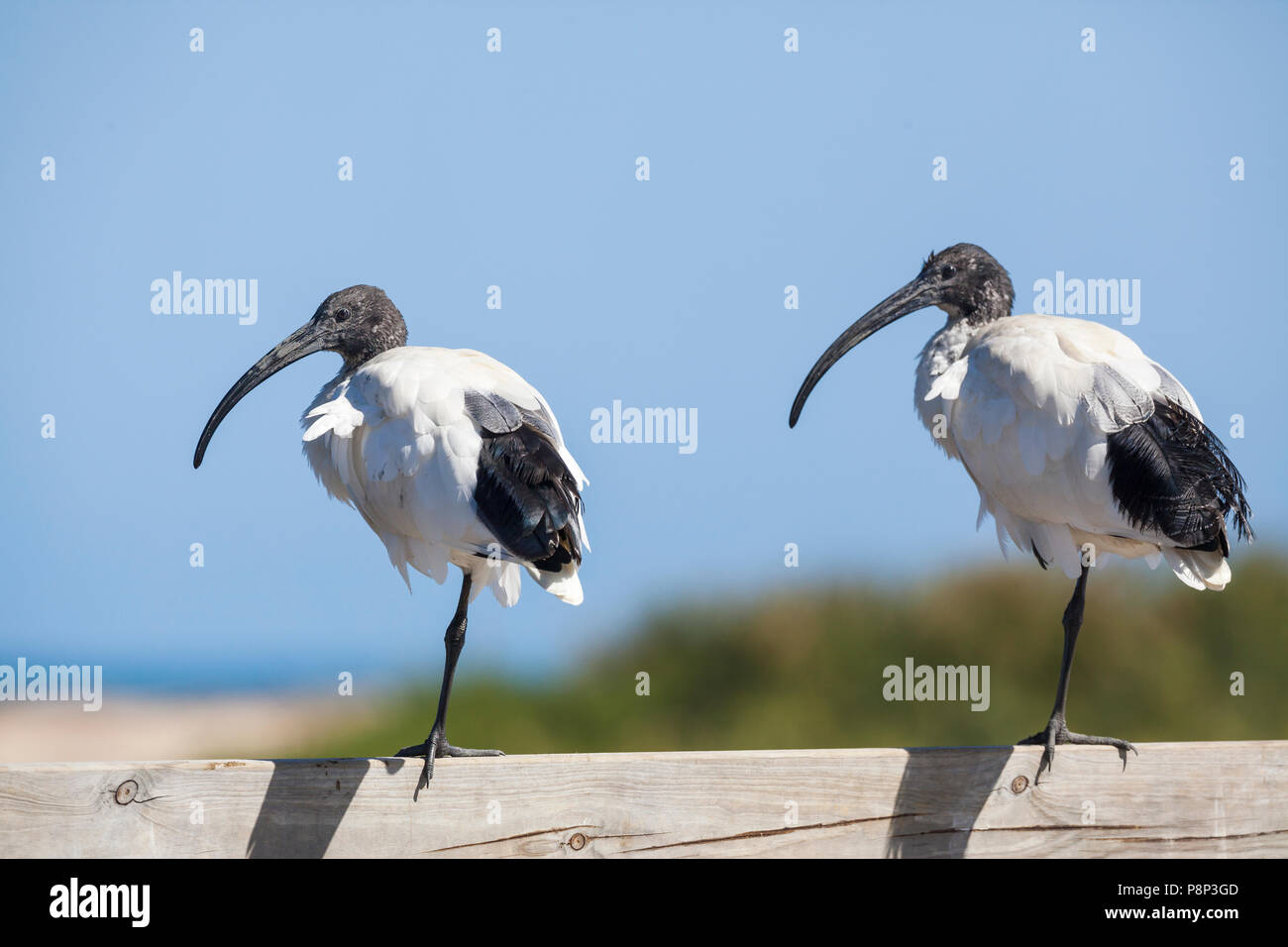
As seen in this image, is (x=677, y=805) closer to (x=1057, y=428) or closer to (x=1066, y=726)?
(x=1066, y=726)

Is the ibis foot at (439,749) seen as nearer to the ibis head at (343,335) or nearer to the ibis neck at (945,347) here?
the ibis head at (343,335)

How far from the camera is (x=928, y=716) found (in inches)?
364

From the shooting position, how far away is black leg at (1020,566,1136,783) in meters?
3.18

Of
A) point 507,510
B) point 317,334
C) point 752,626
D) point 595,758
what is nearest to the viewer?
point 595,758

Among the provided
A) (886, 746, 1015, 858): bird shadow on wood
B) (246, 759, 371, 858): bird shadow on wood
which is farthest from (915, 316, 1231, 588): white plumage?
(246, 759, 371, 858): bird shadow on wood

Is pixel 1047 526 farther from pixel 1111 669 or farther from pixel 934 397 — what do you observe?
pixel 1111 669

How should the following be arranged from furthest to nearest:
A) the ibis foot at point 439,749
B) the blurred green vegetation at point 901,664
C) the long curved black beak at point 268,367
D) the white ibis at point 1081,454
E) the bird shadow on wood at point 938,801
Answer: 1. the blurred green vegetation at point 901,664
2. the long curved black beak at point 268,367
3. the white ibis at point 1081,454
4. the ibis foot at point 439,749
5. the bird shadow on wood at point 938,801

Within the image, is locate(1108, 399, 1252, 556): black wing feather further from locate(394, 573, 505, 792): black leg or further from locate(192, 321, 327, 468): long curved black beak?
locate(192, 321, 327, 468): long curved black beak

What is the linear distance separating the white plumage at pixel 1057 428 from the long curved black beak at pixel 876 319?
59 centimetres

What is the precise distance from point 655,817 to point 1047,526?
197cm

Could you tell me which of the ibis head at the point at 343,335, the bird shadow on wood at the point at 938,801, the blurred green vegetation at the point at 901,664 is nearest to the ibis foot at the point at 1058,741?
the bird shadow on wood at the point at 938,801

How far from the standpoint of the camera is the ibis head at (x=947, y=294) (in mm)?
5074
